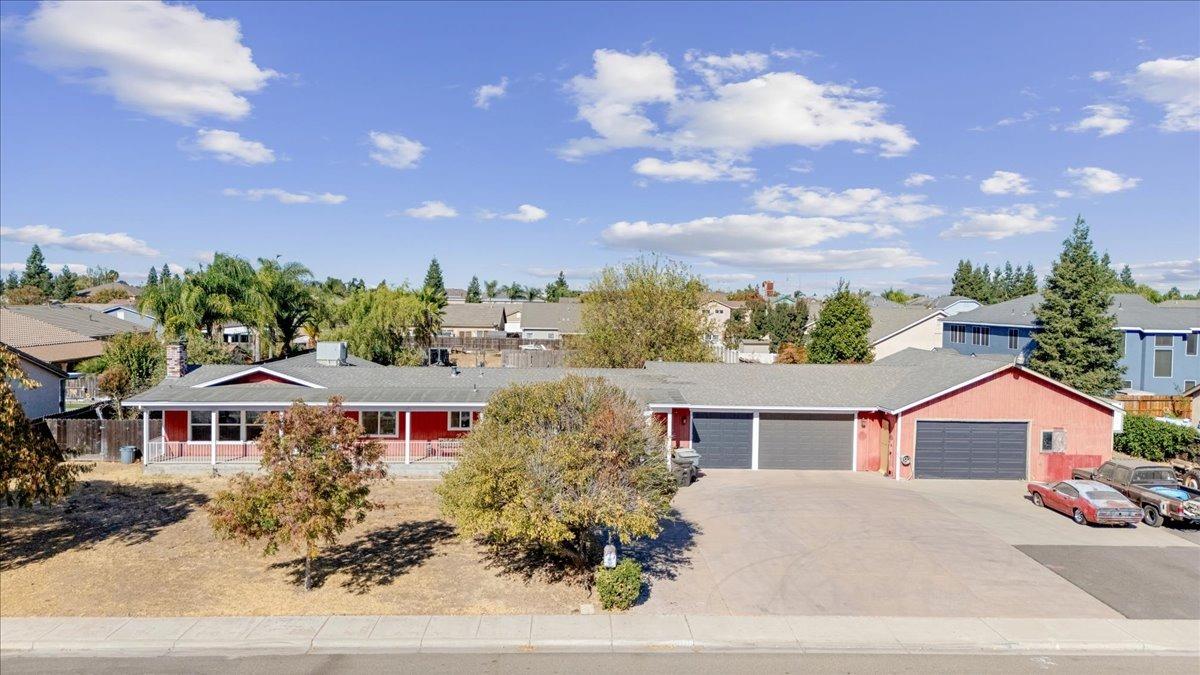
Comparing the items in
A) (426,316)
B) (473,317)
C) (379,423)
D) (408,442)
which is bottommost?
(408,442)

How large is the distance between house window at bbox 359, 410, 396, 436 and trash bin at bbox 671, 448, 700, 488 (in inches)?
450

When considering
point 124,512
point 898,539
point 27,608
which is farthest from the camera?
point 124,512

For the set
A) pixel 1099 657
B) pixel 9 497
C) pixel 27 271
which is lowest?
pixel 1099 657

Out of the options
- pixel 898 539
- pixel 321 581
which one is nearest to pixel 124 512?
pixel 321 581

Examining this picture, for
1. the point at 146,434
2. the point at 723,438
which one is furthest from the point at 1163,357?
the point at 146,434

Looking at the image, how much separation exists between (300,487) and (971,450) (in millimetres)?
23574

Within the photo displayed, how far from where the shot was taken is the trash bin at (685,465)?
2432 centimetres

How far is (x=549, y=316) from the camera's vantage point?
8750cm

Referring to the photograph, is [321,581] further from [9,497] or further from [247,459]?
[247,459]

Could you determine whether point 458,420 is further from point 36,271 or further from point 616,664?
point 36,271

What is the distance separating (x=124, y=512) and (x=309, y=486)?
1021cm

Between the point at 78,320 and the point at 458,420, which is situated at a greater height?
the point at 78,320

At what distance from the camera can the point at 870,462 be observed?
27406 millimetres

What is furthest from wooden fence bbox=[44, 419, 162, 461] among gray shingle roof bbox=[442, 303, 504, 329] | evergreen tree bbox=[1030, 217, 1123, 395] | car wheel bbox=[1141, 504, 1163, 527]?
gray shingle roof bbox=[442, 303, 504, 329]
